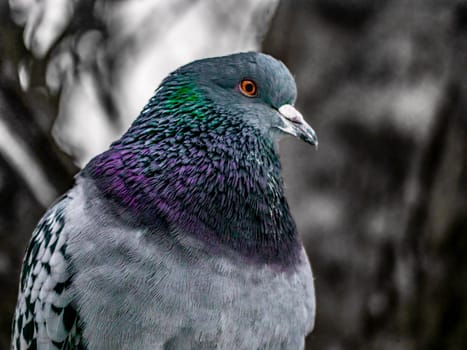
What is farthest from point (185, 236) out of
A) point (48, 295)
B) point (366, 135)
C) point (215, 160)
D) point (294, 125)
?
point (366, 135)

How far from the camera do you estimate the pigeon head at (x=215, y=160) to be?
4.13m

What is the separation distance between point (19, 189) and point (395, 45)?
3186mm

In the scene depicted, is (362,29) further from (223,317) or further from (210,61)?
(223,317)

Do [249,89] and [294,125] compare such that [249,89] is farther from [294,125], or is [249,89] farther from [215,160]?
[215,160]

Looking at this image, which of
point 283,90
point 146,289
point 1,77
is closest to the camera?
point 146,289

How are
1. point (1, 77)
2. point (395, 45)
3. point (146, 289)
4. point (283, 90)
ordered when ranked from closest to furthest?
point (146, 289) → point (283, 90) → point (1, 77) → point (395, 45)

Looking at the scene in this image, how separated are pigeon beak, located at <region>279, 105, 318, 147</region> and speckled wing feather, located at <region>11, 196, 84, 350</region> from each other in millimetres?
1267

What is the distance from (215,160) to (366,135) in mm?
2629

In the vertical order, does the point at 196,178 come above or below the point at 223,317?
above

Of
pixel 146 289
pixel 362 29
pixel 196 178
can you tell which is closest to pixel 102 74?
pixel 362 29

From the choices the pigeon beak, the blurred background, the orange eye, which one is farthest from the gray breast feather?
the blurred background

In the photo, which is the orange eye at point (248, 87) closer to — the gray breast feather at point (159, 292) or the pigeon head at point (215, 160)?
the pigeon head at point (215, 160)

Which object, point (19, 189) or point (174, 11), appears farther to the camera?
point (174, 11)

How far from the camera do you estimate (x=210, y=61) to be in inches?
180
